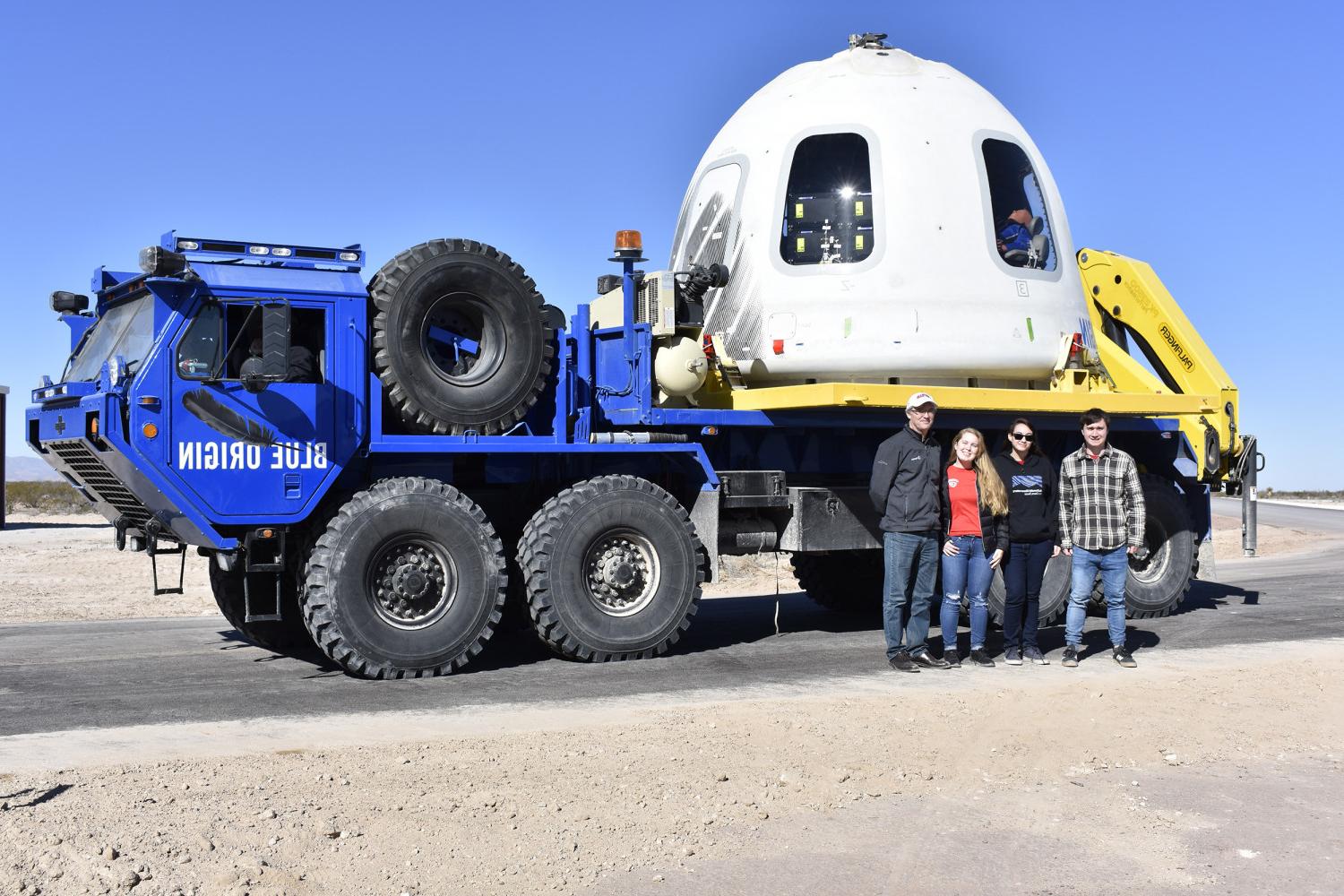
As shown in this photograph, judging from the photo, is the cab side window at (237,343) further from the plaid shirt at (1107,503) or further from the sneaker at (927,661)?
the plaid shirt at (1107,503)

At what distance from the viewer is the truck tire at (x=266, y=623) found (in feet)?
34.3

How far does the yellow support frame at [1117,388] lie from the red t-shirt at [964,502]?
1245 mm

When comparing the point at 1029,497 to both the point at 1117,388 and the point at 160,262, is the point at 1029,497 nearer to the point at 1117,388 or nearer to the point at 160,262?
the point at 1117,388

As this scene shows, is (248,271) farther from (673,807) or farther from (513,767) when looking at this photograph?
(673,807)

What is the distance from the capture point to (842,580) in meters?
13.2

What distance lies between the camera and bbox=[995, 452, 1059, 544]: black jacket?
373 inches

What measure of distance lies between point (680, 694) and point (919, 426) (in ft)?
7.98

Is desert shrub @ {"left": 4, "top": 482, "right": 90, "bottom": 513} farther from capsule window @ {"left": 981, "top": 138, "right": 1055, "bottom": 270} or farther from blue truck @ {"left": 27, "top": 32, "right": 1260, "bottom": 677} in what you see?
capsule window @ {"left": 981, "top": 138, "right": 1055, "bottom": 270}

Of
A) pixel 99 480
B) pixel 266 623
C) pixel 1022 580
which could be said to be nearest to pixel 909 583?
pixel 1022 580

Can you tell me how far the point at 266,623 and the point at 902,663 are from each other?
4.85 m

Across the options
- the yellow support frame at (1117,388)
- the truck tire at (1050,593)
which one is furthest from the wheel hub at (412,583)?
the truck tire at (1050,593)

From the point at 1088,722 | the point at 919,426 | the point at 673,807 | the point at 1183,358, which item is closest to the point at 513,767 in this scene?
the point at 673,807

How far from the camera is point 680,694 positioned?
859 cm

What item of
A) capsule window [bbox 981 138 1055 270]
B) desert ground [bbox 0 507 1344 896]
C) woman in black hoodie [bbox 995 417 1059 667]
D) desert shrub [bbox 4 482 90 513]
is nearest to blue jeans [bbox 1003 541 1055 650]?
woman in black hoodie [bbox 995 417 1059 667]
